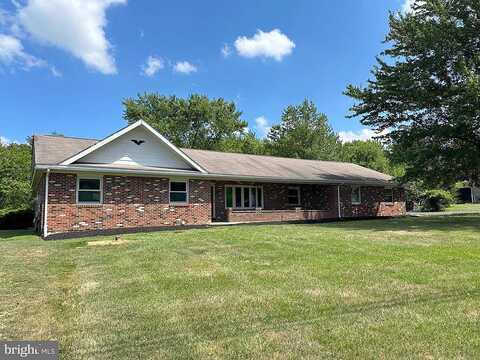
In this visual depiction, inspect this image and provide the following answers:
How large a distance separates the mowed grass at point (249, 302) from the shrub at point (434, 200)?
91.5 ft

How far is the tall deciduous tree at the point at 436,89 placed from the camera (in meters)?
18.6

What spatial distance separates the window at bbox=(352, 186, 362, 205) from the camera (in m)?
24.5

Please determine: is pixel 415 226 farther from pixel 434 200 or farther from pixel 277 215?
pixel 434 200

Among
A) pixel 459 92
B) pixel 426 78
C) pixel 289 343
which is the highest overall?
pixel 426 78

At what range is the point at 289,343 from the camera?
417 cm

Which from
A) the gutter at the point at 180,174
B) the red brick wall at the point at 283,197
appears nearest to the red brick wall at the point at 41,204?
the gutter at the point at 180,174

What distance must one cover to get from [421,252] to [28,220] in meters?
22.3

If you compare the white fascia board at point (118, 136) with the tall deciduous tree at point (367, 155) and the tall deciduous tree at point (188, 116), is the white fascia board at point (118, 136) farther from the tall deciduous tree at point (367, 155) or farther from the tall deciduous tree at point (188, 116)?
the tall deciduous tree at point (367, 155)

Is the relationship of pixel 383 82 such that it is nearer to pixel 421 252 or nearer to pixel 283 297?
pixel 421 252

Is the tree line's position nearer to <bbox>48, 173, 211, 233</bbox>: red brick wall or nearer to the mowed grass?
<bbox>48, 173, 211, 233</bbox>: red brick wall

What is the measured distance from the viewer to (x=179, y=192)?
17.9 metres

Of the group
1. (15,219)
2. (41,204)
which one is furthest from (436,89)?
(15,219)

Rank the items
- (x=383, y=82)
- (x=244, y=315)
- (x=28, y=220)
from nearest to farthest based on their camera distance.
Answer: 1. (x=244, y=315)
2. (x=383, y=82)
3. (x=28, y=220)

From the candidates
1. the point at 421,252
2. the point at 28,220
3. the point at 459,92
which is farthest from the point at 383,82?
the point at 28,220
